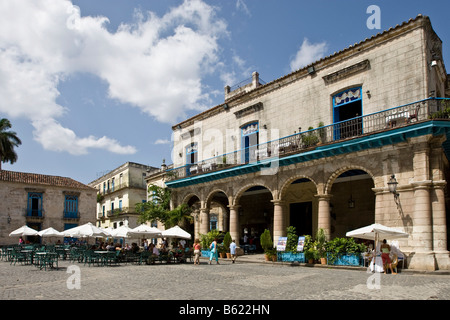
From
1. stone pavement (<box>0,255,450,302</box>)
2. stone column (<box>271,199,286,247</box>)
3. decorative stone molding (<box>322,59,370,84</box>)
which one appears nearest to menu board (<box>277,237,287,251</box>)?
stone column (<box>271,199,286,247</box>)

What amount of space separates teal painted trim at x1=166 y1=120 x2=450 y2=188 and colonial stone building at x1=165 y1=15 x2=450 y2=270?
39 millimetres

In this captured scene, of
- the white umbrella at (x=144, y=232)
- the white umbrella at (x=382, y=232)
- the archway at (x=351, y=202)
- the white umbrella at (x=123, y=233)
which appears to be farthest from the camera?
the archway at (x=351, y=202)

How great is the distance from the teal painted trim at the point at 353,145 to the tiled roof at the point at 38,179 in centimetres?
2091

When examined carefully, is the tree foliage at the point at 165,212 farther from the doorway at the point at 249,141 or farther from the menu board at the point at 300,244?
the menu board at the point at 300,244

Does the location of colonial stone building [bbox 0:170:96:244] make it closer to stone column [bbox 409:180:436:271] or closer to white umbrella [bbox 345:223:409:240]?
white umbrella [bbox 345:223:409:240]

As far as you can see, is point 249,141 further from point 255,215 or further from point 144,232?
point 144,232

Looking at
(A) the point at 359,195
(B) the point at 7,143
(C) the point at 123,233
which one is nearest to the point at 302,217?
(A) the point at 359,195

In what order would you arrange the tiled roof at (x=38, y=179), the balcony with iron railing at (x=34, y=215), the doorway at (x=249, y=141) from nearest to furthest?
the doorway at (x=249, y=141), the balcony with iron railing at (x=34, y=215), the tiled roof at (x=38, y=179)

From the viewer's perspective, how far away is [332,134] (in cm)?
1708

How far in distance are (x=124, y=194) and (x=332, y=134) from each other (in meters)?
31.8

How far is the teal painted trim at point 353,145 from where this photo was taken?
43.5ft

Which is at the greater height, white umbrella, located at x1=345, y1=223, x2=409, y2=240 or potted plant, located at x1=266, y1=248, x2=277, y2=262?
white umbrella, located at x1=345, y1=223, x2=409, y2=240

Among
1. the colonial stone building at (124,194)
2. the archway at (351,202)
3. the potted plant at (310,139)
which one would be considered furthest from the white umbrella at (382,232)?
the colonial stone building at (124,194)

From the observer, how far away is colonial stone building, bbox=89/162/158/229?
1686 inches
